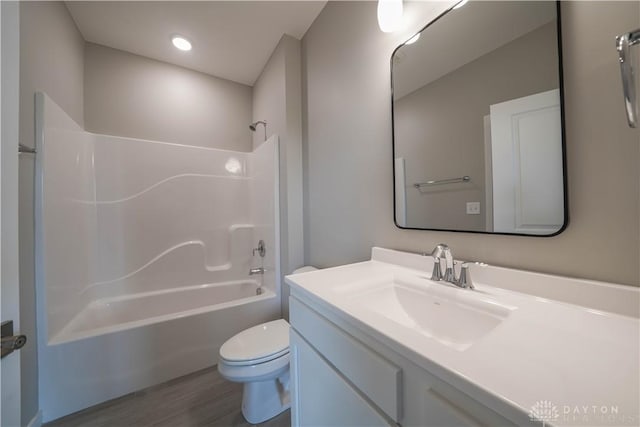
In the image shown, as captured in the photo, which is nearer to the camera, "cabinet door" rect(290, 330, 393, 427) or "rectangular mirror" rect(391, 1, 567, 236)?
"cabinet door" rect(290, 330, 393, 427)

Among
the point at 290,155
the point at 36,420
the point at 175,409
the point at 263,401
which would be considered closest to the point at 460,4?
the point at 290,155

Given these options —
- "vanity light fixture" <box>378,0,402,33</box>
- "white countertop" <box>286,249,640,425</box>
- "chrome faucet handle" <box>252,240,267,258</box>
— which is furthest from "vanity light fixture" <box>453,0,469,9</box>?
"chrome faucet handle" <box>252,240,267,258</box>

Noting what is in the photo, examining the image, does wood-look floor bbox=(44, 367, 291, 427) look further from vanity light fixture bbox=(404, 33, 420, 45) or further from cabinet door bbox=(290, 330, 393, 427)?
vanity light fixture bbox=(404, 33, 420, 45)

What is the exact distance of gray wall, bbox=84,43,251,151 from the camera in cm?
199

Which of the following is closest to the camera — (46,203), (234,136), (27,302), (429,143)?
(429,143)

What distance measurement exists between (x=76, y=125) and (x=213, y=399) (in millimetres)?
2251

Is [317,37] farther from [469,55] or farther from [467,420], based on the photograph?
[467,420]

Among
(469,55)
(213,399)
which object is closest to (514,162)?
(469,55)

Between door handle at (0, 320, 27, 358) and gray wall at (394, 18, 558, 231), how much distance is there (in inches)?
49.4

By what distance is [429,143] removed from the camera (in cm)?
100

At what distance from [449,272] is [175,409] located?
5.61 ft

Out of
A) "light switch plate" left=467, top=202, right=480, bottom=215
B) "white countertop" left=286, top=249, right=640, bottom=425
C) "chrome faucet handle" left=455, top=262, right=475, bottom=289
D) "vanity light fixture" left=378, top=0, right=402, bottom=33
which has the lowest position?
"white countertop" left=286, top=249, right=640, bottom=425

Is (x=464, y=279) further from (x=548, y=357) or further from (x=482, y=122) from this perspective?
(x=482, y=122)

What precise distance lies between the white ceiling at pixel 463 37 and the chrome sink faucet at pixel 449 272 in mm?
763
